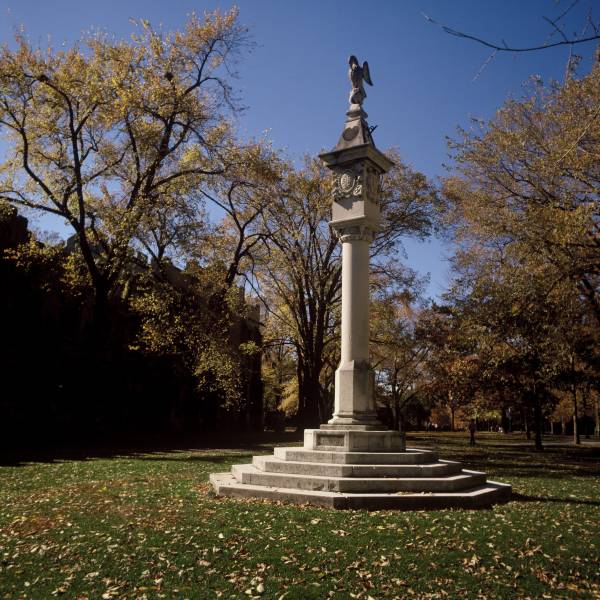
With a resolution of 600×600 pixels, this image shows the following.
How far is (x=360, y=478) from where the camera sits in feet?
32.2

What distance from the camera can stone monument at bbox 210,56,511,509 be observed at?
31.1 feet

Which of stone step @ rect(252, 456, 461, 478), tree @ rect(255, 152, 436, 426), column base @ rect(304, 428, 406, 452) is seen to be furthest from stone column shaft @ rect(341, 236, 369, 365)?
tree @ rect(255, 152, 436, 426)

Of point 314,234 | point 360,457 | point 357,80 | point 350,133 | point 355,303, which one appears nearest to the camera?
point 360,457

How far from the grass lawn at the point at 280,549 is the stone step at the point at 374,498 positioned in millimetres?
361

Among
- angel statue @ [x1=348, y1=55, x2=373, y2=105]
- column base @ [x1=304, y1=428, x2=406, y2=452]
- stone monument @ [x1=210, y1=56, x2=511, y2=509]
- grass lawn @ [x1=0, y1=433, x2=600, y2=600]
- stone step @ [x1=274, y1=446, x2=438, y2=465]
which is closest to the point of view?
grass lawn @ [x1=0, y1=433, x2=600, y2=600]

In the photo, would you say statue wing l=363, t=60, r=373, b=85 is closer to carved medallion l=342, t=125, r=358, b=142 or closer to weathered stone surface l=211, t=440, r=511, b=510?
carved medallion l=342, t=125, r=358, b=142

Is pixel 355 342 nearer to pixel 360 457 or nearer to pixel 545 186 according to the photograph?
pixel 360 457

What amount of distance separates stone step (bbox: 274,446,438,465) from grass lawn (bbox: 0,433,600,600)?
1.80 meters

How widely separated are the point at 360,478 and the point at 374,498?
87 cm

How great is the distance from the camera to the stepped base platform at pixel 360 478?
29.8 ft

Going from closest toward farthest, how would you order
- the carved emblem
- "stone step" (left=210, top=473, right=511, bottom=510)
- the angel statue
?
"stone step" (left=210, top=473, right=511, bottom=510) < the carved emblem < the angel statue

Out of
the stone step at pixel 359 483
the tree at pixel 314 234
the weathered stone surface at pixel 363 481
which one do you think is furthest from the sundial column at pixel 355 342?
the tree at pixel 314 234

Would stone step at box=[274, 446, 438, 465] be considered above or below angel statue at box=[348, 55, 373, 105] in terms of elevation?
below

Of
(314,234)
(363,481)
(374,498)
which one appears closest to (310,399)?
(314,234)
